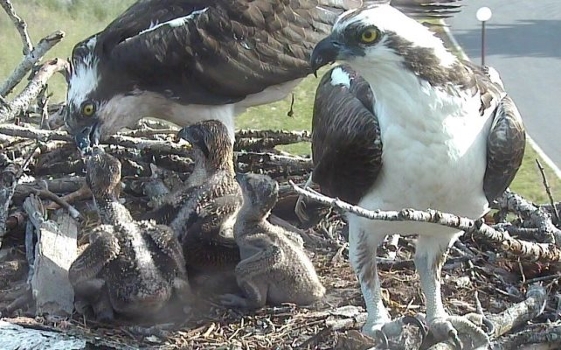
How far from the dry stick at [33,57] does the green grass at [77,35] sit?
516 cm

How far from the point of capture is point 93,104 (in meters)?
5.00

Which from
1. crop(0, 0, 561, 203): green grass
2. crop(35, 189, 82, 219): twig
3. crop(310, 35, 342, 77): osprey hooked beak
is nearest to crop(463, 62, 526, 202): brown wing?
crop(310, 35, 342, 77): osprey hooked beak

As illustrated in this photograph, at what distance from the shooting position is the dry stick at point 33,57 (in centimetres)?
461

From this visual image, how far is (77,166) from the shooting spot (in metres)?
5.22

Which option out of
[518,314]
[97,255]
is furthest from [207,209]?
[518,314]

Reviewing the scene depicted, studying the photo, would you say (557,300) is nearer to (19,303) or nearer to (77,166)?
(19,303)

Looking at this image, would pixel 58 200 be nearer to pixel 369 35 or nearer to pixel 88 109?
pixel 88 109

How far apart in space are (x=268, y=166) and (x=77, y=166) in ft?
3.59

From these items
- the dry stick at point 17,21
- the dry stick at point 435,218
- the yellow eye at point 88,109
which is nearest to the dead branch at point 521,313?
the dry stick at point 435,218

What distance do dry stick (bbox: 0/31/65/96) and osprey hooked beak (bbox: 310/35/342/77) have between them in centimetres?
190

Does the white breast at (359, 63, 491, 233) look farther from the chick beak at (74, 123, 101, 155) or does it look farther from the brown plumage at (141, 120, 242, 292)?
the chick beak at (74, 123, 101, 155)

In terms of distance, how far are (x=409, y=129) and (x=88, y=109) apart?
242 centimetres

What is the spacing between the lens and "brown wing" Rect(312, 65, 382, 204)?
3199mm

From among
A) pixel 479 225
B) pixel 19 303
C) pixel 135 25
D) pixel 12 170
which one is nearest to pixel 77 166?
pixel 12 170
